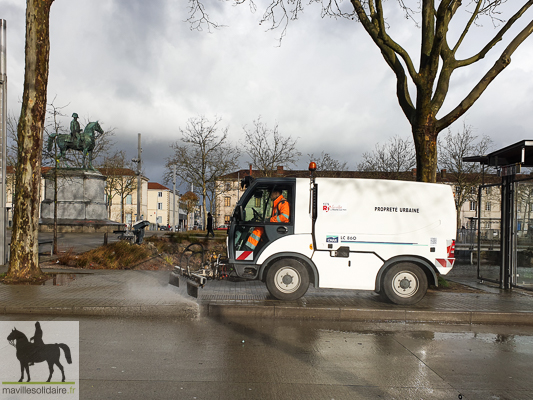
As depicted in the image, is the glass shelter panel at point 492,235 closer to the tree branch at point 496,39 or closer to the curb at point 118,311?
the tree branch at point 496,39

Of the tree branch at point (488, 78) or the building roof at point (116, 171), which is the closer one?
the tree branch at point (488, 78)

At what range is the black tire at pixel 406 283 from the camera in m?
8.55

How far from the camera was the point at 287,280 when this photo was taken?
336 inches

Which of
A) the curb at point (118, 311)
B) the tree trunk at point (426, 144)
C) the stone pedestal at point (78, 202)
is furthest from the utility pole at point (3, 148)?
the stone pedestal at point (78, 202)

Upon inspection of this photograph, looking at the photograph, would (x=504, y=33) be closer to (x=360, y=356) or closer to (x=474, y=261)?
(x=360, y=356)

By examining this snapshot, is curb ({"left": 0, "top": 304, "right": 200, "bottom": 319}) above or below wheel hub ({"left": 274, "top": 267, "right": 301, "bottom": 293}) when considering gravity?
below

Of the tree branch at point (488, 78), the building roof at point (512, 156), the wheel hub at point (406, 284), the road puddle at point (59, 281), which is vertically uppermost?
the tree branch at point (488, 78)

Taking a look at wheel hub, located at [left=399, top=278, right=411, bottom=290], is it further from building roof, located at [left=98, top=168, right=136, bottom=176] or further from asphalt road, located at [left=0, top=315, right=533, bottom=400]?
building roof, located at [left=98, top=168, right=136, bottom=176]

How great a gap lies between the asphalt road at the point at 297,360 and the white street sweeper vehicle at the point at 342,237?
3.44 feet

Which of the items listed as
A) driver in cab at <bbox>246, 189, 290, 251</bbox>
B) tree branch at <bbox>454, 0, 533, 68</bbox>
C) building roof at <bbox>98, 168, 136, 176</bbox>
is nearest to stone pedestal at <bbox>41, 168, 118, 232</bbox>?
building roof at <bbox>98, 168, 136, 176</bbox>

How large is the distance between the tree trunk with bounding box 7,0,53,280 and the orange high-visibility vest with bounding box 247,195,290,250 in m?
5.39

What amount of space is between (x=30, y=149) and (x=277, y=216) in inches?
237

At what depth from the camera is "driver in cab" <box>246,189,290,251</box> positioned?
8516 millimetres

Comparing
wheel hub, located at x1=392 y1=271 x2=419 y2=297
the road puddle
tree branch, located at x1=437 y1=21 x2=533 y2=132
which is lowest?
the road puddle
